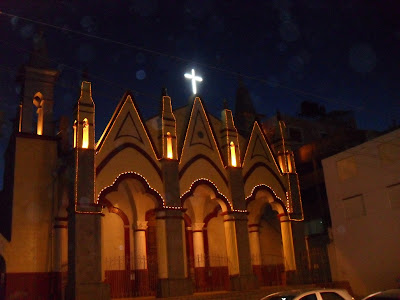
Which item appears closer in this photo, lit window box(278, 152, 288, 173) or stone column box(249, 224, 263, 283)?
stone column box(249, 224, 263, 283)

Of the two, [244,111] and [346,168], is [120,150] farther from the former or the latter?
[244,111]

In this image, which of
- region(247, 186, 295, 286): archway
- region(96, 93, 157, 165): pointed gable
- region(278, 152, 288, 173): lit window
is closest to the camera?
region(96, 93, 157, 165): pointed gable

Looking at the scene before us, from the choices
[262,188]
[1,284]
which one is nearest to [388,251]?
[262,188]

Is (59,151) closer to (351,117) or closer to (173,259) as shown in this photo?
(173,259)

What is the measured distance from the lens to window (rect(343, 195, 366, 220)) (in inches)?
977

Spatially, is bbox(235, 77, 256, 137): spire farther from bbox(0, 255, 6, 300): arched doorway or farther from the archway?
bbox(0, 255, 6, 300): arched doorway

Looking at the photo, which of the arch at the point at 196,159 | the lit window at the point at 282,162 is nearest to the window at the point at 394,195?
the lit window at the point at 282,162

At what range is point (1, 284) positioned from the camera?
72.6ft

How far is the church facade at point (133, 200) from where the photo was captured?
2000 cm

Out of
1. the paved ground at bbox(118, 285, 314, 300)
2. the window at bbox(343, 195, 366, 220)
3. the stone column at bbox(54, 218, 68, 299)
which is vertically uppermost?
the window at bbox(343, 195, 366, 220)

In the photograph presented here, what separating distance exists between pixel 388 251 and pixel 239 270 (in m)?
7.55

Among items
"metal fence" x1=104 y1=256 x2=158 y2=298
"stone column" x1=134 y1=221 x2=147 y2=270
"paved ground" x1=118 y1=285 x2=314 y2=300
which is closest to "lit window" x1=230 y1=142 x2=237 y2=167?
"stone column" x1=134 y1=221 x2=147 y2=270

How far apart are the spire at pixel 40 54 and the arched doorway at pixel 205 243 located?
10658 mm

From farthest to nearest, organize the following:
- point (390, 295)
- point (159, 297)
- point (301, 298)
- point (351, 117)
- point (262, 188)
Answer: point (351, 117) < point (262, 188) < point (159, 297) < point (301, 298) < point (390, 295)
